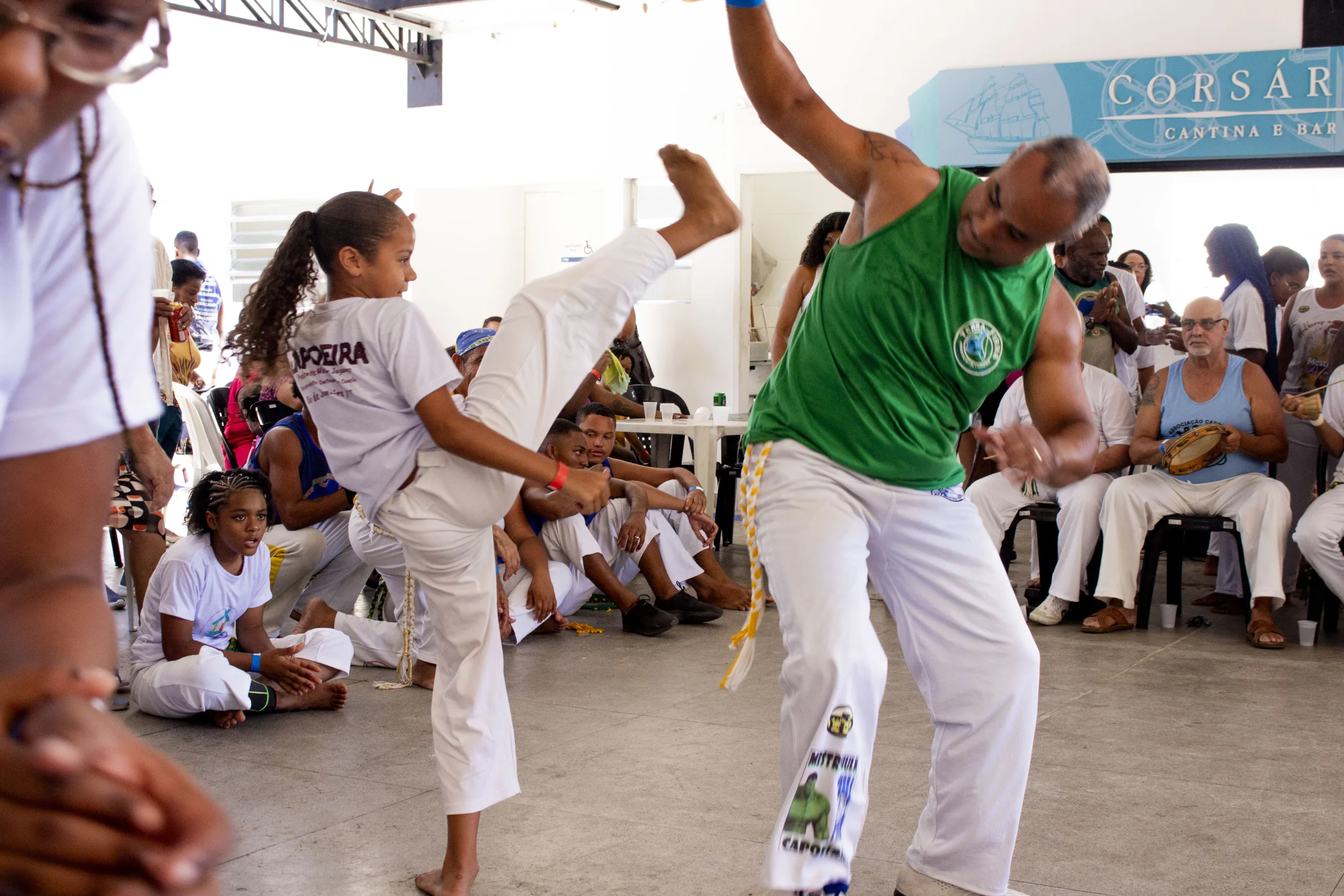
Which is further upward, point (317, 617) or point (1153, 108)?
point (1153, 108)

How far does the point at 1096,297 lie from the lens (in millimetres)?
6898

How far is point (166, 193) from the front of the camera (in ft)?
50.2

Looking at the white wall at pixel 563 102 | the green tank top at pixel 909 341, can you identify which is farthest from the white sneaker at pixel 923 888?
the white wall at pixel 563 102

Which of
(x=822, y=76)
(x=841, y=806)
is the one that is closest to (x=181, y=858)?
(x=841, y=806)

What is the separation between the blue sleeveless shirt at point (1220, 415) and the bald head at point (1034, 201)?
391cm

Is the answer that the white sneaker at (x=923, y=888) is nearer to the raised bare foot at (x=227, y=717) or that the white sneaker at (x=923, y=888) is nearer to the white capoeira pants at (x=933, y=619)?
the white capoeira pants at (x=933, y=619)

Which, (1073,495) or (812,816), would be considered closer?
(812,816)

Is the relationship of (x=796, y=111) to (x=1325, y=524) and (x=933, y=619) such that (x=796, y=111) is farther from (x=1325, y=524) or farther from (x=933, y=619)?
(x=1325, y=524)

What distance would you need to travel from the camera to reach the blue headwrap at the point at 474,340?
593cm

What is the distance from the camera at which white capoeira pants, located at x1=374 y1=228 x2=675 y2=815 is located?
2.74 metres

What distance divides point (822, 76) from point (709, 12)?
133cm

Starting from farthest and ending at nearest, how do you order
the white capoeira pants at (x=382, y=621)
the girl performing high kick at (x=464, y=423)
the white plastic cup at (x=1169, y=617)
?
the white plastic cup at (x=1169, y=617) < the white capoeira pants at (x=382, y=621) < the girl performing high kick at (x=464, y=423)

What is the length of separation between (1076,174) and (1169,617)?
4.26 metres

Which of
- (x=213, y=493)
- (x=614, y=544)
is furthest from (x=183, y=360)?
(x=213, y=493)
